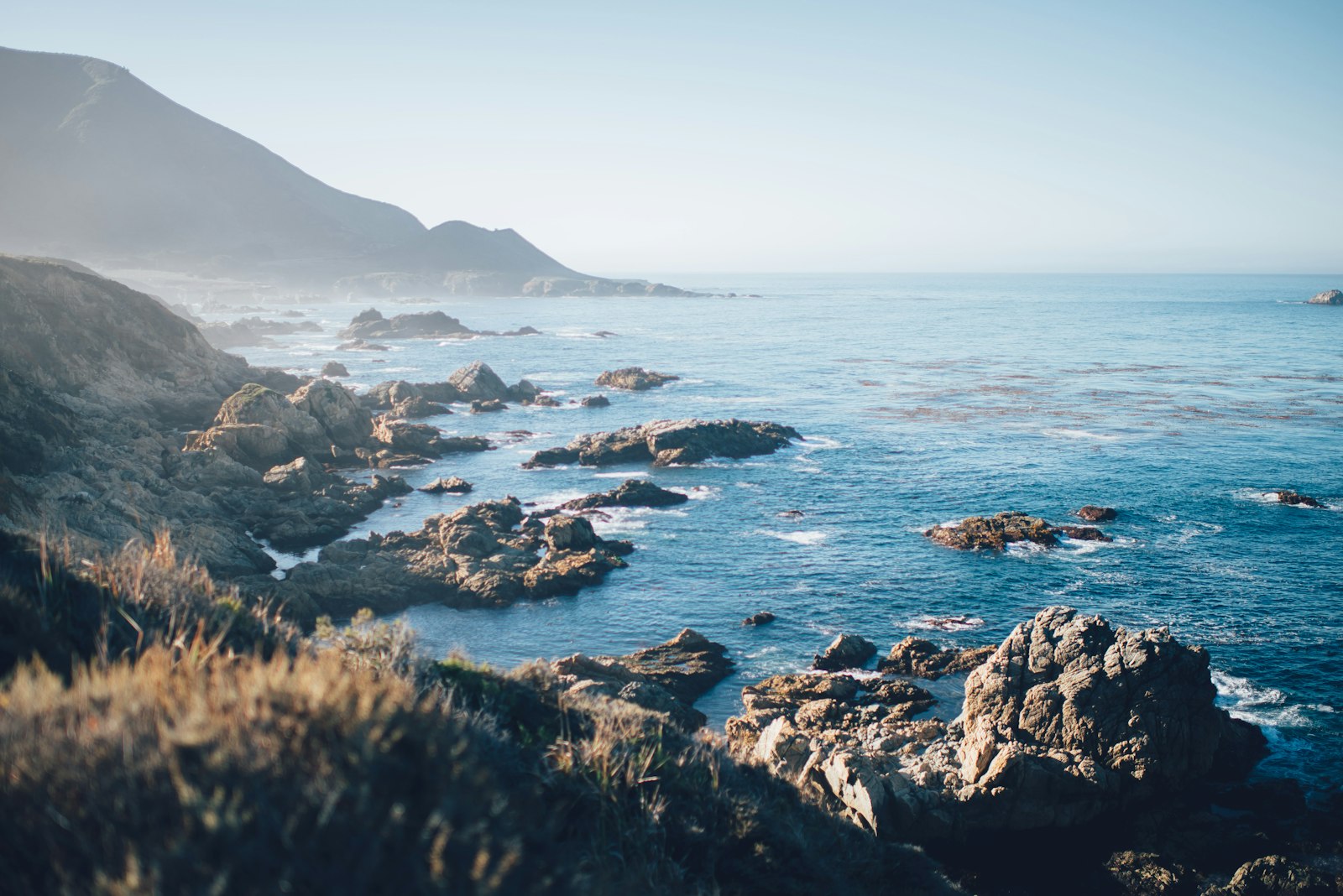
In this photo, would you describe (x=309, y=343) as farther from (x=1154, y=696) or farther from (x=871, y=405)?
(x=1154, y=696)

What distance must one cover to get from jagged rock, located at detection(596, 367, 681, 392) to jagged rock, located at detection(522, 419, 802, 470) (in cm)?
2881

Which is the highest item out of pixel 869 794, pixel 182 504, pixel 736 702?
pixel 182 504

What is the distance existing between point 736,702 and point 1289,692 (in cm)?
1959

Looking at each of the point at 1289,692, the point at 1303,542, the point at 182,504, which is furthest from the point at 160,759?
the point at 1303,542

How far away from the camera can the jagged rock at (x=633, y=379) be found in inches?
3846

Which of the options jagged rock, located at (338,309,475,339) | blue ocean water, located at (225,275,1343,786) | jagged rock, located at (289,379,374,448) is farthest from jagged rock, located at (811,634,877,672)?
jagged rock, located at (338,309,475,339)

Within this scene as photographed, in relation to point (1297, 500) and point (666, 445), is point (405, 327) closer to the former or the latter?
point (666, 445)

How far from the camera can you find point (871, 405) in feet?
281

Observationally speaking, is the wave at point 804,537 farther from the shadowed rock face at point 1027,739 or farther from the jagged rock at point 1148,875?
the jagged rock at point 1148,875

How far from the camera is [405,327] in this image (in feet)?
516

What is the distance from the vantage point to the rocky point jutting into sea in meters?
23.0

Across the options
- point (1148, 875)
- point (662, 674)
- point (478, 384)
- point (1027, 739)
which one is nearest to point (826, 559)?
point (662, 674)

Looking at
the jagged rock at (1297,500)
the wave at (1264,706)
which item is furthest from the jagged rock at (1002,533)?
the wave at (1264,706)

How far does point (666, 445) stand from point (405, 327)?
349ft
